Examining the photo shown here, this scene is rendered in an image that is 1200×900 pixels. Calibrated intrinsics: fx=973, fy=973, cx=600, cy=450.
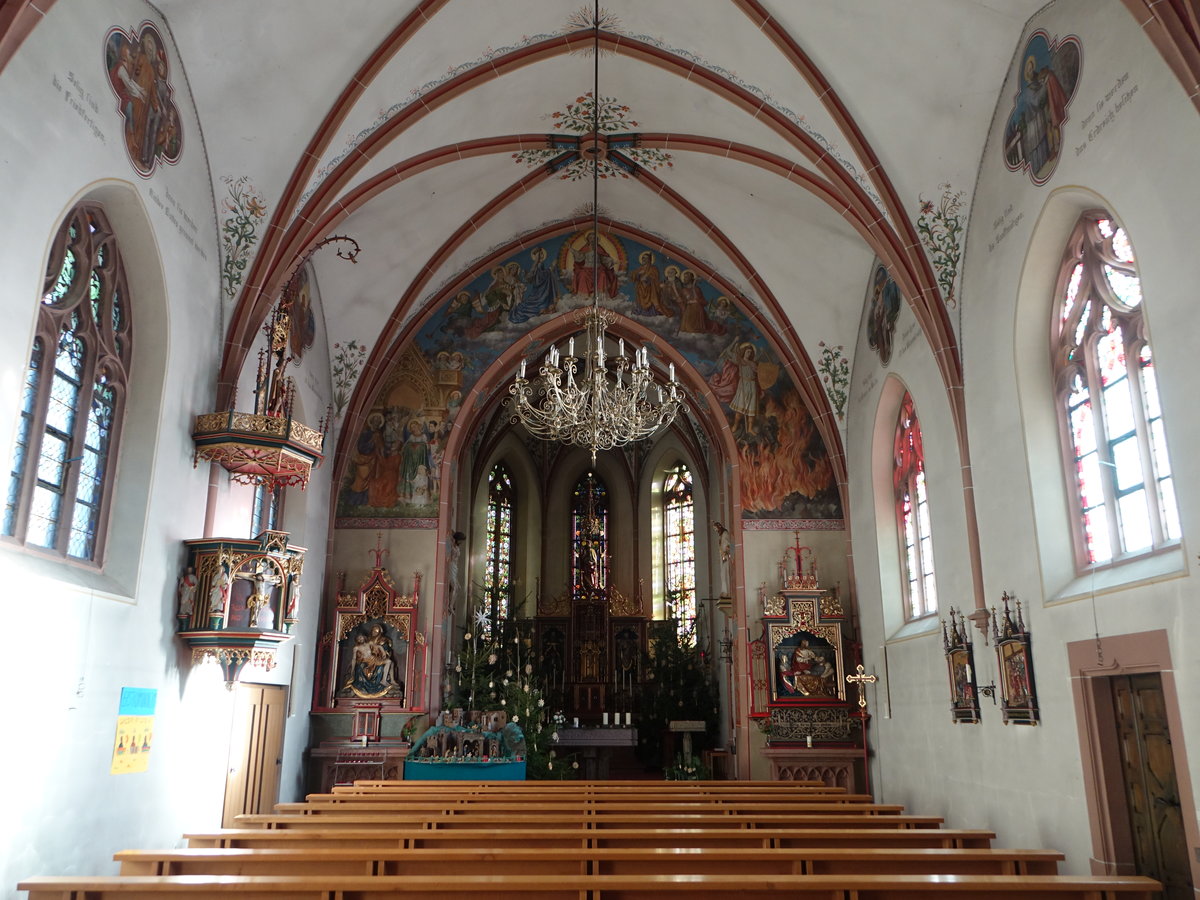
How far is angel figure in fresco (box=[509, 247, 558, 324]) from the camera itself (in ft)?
58.0

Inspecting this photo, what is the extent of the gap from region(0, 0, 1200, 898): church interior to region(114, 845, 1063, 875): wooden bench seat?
6.83 feet

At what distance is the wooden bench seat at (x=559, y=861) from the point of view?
6.45 metres

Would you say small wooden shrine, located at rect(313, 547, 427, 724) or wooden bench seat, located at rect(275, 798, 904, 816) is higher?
small wooden shrine, located at rect(313, 547, 427, 724)

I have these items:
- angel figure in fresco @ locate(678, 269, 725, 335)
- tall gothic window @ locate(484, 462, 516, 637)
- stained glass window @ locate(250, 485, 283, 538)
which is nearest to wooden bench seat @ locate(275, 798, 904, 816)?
stained glass window @ locate(250, 485, 283, 538)

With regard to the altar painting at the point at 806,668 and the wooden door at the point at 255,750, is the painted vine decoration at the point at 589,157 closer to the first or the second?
the altar painting at the point at 806,668

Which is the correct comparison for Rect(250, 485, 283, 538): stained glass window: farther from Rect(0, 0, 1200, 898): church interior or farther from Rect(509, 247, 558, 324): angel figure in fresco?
Rect(509, 247, 558, 324): angel figure in fresco

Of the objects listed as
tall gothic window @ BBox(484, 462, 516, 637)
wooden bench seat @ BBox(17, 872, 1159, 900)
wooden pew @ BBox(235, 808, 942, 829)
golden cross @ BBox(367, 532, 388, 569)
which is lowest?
wooden bench seat @ BBox(17, 872, 1159, 900)

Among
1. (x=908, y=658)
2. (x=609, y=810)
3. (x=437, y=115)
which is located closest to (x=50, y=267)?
(x=437, y=115)

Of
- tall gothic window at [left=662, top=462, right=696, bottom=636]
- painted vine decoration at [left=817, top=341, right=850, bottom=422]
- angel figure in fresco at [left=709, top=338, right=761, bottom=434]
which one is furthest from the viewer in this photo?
tall gothic window at [left=662, top=462, right=696, bottom=636]

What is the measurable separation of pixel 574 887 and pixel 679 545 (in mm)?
20555

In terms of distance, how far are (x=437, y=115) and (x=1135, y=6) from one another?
8308 mm

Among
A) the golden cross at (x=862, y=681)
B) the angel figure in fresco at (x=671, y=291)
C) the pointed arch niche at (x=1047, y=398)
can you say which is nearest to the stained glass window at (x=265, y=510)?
the angel figure in fresco at (x=671, y=291)

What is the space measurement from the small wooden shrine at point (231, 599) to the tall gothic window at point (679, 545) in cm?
1524

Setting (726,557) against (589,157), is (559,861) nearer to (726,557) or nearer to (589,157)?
(589,157)
